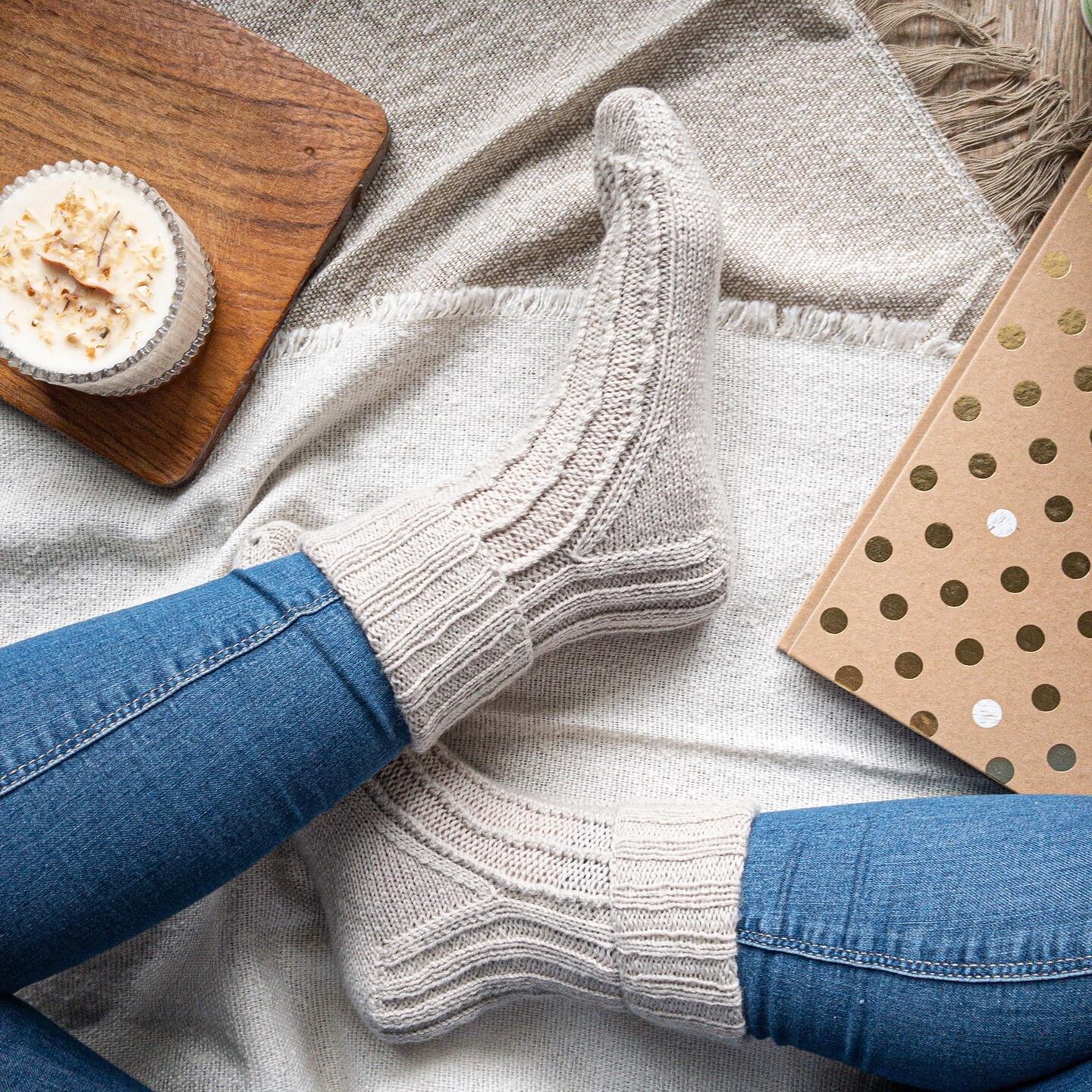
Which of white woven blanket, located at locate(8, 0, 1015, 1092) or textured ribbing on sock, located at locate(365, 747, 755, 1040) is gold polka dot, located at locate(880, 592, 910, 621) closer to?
white woven blanket, located at locate(8, 0, 1015, 1092)

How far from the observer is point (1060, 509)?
780mm

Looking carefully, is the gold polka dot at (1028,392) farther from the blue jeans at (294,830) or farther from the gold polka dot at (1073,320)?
the blue jeans at (294,830)

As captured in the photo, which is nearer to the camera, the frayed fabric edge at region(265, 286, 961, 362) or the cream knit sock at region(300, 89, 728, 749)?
the cream knit sock at region(300, 89, 728, 749)

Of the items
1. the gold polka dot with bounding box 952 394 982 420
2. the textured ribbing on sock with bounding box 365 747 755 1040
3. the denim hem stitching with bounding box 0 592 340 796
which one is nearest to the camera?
the denim hem stitching with bounding box 0 592 340 796

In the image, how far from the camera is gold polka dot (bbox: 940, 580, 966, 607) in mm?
792

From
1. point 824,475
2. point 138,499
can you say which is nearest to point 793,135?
point 824,475

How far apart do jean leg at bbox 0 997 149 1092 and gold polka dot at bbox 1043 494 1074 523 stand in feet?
2.67

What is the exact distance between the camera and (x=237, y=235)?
82cm

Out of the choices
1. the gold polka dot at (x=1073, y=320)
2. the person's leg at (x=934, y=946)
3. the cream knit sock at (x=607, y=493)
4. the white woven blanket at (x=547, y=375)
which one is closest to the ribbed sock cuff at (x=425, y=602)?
the cream knit sock at (x=607, y=493)

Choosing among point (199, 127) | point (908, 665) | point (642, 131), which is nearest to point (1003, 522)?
point (908, 665)

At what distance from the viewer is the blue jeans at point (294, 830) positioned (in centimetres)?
60

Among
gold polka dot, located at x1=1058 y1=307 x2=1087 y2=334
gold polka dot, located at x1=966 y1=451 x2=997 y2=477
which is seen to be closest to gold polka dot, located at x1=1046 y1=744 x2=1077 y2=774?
gold polka dot, located at x1=966 y1=451 x2=997 y2=477

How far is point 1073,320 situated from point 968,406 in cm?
10

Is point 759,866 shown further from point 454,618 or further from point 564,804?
point 454,618
